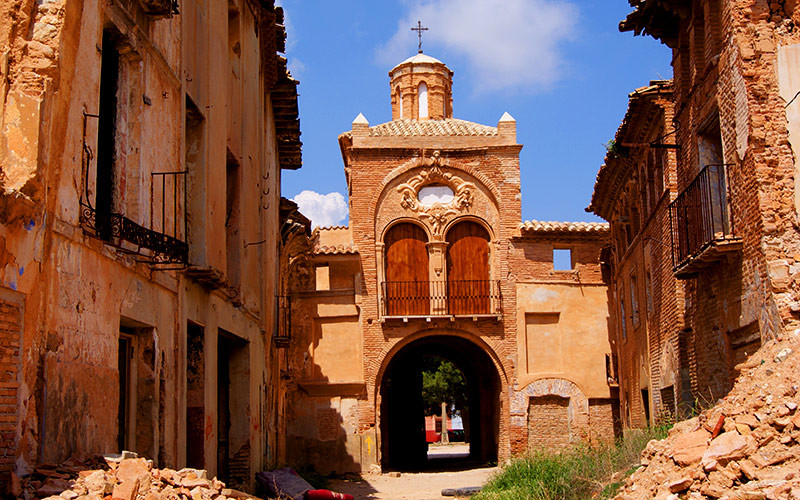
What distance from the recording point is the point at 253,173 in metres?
18.0

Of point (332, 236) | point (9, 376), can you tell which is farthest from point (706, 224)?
point (332, 236)

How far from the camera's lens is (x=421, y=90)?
37.8m

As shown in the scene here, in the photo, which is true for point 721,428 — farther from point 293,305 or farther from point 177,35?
point 293,305

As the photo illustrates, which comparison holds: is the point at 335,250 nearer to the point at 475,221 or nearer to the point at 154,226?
the point at 475,221

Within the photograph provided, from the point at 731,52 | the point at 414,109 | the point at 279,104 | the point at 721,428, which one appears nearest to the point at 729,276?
the point at 731,52

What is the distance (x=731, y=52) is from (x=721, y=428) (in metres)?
5.35

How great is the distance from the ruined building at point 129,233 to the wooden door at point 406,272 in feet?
43.5

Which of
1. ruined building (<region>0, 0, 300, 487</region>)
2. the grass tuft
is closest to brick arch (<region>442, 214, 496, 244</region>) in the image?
ruined building (<region>0, 0, 300, 487</region>)

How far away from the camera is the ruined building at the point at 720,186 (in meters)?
11.8

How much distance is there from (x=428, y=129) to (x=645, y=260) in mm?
13462

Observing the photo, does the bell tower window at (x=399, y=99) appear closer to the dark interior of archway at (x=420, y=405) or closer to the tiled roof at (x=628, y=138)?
the dark interior of archway at (x=420, y=405)

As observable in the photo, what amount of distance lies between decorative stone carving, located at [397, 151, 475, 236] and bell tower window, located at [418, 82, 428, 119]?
541 cm

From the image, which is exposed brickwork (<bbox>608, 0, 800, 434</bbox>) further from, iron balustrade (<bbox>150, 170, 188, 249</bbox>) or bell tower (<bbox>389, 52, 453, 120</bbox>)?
bell tower (<bbox>389, 52, 453, 120</bbox>)

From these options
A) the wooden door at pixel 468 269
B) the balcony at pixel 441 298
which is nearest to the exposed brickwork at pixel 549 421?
the balcony at pixel 441 298
